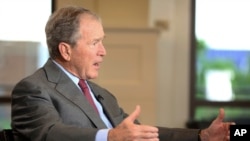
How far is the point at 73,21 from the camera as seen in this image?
2309mm

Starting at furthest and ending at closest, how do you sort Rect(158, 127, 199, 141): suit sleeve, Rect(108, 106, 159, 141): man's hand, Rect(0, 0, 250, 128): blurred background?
Rect(0, 0, 250, 128): blurred background
Rect(158, 127, 199, 141): suit sleeve
Rect(108, 106, 159, 141): man's hand

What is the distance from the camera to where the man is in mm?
2100

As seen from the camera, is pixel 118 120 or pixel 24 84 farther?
pixel 118 120

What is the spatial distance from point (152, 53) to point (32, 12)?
1126 millimetres

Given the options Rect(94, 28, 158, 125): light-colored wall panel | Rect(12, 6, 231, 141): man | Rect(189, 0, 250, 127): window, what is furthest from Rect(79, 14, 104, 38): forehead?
Rect(189, 0, 250, 127): window

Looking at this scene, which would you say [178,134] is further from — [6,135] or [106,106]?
[6,135]

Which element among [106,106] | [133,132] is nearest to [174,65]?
[106,106]

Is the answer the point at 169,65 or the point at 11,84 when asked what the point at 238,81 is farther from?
the point at 11,84

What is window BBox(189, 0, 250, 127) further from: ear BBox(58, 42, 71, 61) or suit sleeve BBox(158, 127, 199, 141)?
ear BBox(58, 42, 71, 61)

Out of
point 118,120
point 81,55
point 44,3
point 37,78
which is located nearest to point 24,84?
point 37,78

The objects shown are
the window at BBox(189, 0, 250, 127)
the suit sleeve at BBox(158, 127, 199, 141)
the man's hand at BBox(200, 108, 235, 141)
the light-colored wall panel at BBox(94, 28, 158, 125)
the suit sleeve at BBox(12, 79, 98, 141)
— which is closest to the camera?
the suit sleeve at BBox(12, 79, 98, 141)

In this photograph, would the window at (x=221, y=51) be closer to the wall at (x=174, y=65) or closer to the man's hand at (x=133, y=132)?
the wall at (x=174, y=65)

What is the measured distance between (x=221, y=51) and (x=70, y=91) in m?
3.11

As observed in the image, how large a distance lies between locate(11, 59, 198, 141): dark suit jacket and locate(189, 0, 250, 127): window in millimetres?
2886
